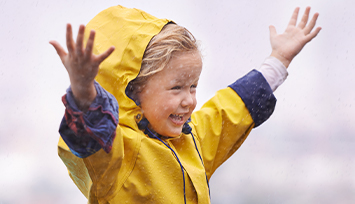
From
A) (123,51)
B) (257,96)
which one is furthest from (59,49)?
(257,96)

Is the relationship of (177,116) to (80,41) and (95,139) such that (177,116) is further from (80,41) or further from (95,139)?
(80,41)

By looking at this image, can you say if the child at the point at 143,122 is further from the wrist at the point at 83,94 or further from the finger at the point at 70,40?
the finger at the point at 70,40

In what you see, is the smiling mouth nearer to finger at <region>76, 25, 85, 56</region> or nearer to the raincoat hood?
the raincoat hood

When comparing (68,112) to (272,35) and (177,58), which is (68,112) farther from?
(272,35)

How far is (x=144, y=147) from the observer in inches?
74.8

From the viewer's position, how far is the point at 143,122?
1.97 meters

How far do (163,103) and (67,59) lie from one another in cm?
64

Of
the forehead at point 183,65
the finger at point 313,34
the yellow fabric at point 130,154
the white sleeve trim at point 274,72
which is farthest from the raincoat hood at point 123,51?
the finger at point 313,34

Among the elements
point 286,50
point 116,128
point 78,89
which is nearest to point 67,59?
point 78,89

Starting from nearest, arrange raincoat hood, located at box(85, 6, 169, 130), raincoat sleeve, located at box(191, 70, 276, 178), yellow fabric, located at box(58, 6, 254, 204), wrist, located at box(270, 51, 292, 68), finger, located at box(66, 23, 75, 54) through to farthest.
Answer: finger, located at box(66, 23, 75, 54)
yellow fabric, located at box(58, 6, 254, 204)
raincoat hood, located at box(85, 6, 169, 130)
raincoat sleeve, located at box(191, 70, 276, 178)
wrist, located at box(270, 51, 292, 68)

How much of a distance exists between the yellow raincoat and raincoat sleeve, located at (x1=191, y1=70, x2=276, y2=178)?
0.03m

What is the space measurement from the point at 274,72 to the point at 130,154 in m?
1.07

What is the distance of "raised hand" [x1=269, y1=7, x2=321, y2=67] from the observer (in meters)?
2.43

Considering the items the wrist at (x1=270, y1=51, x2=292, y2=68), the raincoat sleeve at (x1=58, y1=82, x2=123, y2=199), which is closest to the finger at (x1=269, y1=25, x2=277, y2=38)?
the wrist at (x1=270, y1=51, x2=292, y2=68)
